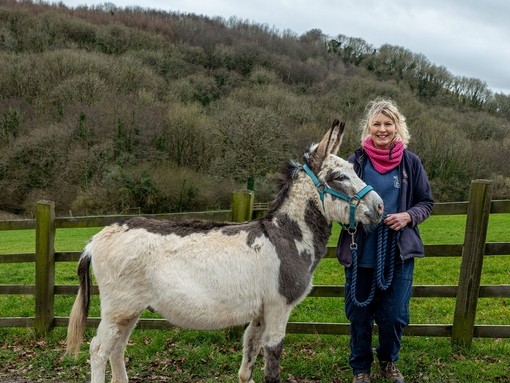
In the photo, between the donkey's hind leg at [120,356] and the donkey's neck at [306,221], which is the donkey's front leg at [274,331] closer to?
the donkey's neck at [306,221]

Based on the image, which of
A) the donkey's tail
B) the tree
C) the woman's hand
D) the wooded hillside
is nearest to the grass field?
the donkey's tail

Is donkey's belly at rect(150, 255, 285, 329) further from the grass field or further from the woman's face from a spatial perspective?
the woman's face

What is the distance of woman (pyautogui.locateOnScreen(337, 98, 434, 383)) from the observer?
4.46 meters

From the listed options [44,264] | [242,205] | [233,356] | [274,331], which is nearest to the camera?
[274,331]

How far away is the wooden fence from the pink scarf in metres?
Result: 1.30

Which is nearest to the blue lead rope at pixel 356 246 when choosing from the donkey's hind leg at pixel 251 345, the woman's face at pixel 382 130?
the woman's face at pixel 382 130

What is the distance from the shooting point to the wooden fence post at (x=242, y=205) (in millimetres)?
5844

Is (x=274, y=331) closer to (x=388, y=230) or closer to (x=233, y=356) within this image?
(x=388, y=230)

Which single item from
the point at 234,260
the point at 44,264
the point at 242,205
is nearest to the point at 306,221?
the point at 234,260

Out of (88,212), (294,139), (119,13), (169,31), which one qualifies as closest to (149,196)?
(88,212)

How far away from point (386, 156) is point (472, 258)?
71.3 inches

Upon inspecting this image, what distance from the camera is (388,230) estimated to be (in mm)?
4465

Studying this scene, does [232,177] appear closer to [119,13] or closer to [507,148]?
[507,148]

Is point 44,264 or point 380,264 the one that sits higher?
point 380,264
